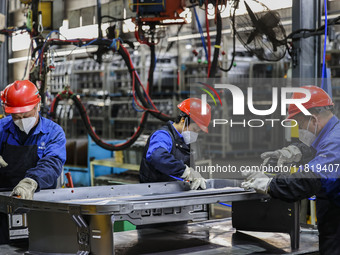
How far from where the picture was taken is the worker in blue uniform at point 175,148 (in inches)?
135

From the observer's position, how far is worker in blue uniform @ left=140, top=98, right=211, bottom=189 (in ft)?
11.3

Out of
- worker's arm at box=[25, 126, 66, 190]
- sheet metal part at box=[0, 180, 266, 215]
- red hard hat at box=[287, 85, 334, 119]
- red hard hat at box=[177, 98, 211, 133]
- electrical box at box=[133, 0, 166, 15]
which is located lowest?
sheet metal part at box=[0, 180, 266, 215]

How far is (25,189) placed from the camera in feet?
7.88

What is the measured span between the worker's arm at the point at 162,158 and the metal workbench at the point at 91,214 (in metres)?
0.88

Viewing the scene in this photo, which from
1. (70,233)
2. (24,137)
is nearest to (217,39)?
(24,137)

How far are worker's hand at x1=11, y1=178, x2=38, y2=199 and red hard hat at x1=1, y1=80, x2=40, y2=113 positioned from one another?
1.94 ft

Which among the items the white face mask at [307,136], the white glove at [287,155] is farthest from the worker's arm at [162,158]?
the white face mask at [307,136]

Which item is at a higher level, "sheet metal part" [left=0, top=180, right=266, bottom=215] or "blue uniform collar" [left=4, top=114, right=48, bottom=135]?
"blue uniform collar" [left=4, top=114, right=48, bottom=135]

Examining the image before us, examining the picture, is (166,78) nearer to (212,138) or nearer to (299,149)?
(212,138)

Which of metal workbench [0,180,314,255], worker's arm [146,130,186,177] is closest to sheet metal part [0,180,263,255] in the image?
metal workbench [0,180,314,255]

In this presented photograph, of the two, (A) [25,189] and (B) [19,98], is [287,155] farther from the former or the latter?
(B) [19,98]

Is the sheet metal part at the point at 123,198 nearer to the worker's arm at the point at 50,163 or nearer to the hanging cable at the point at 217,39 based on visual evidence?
the worker's arm at the point at 50,163

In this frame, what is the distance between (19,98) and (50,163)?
451mm

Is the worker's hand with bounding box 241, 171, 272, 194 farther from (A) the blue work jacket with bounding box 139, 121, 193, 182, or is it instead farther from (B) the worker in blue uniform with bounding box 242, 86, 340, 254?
(A) the blue work jacket with bounding box 139, 121, 193, 182
